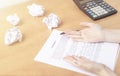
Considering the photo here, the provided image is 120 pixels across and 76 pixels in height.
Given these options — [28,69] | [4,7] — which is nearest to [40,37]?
[28,69]

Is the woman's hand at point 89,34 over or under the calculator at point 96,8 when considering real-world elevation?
under

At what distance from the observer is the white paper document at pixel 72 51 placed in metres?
0.73

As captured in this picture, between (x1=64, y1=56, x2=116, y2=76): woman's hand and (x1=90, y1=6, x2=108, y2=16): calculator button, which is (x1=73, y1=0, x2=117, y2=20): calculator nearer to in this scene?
(x1=90, y1=6, x2=108, y2=16): calculator button

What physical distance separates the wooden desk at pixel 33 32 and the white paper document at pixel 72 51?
0.02 metres

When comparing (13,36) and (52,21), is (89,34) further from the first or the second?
(13,36)

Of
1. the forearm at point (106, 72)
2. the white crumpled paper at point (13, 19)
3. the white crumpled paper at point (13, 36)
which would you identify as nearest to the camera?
the forearm at point (106, 72)

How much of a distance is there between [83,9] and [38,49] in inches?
12.2

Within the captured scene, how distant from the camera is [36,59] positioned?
2.45 ft

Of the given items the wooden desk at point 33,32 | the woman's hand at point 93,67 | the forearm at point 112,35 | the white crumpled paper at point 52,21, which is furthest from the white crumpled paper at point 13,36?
the forearm at point 112,35

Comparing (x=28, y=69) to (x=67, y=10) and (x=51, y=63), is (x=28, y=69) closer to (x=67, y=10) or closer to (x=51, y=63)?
(x=51, y=63)

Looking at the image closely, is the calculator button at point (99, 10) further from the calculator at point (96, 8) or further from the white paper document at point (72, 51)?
the white paper document at point (72, 51)

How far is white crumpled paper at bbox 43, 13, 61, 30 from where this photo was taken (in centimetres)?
88

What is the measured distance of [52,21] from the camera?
0.88 meters

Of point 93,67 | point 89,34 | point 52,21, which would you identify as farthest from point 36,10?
point 93,67
